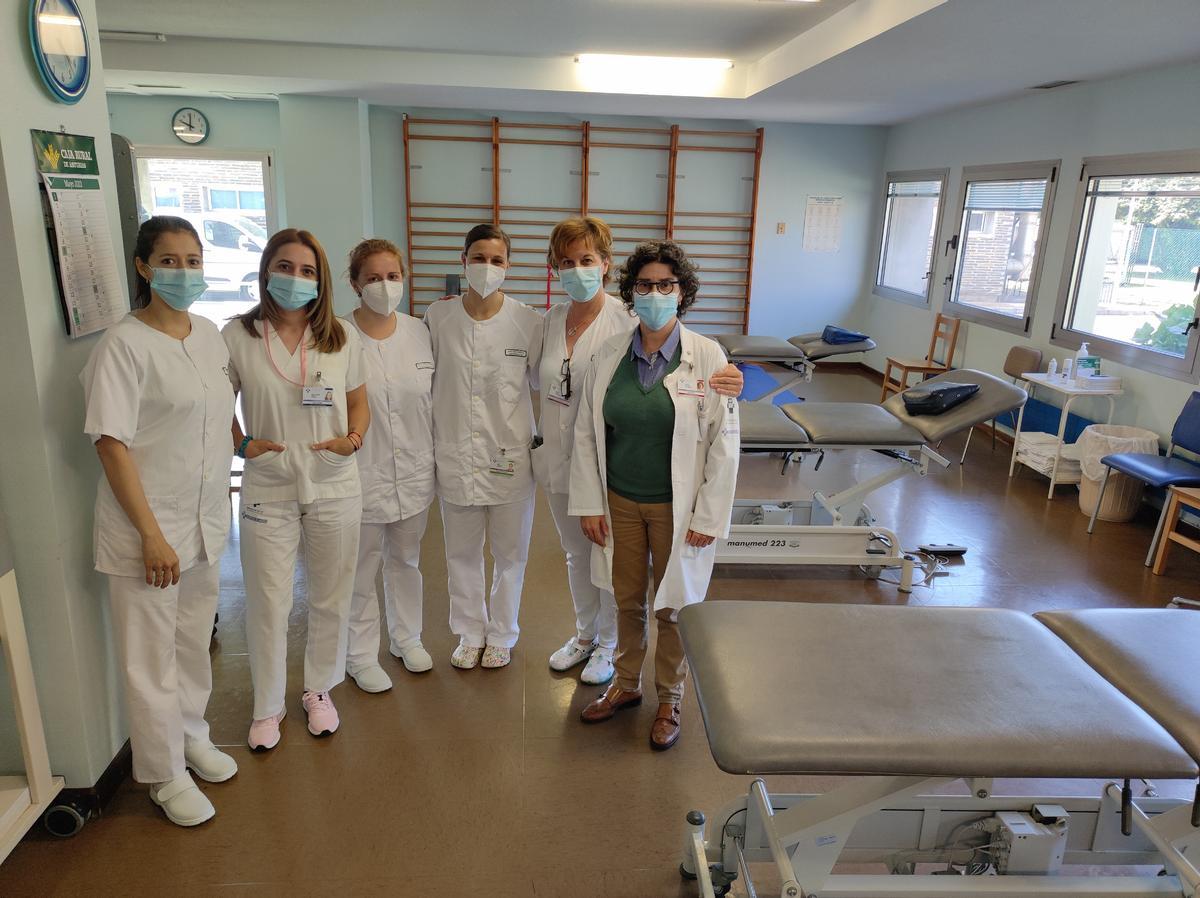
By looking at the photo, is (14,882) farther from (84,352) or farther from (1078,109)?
(1078,109)

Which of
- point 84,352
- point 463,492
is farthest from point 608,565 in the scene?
point 84,352

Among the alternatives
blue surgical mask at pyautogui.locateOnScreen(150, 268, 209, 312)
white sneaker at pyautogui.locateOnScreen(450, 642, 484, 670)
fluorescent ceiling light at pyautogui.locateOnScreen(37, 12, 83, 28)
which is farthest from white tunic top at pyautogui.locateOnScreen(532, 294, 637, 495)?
fluorescent ceiling light at pyautogui.locateOnScreen(37, 12, 83, 28)

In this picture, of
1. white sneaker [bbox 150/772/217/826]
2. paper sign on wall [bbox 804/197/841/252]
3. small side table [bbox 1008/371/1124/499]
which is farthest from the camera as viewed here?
paper sign on wall [bbox 804/197/841/252]

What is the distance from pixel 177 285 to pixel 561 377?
1038mm

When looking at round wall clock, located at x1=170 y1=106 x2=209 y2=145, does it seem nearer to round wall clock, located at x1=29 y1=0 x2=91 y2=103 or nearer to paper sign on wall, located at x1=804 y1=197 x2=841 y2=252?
paper sign on wall, located at x1=804 y1=197 x2=841 y2=252

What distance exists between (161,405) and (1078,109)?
20.0 feet

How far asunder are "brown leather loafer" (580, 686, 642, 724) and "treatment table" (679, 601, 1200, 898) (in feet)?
2.10

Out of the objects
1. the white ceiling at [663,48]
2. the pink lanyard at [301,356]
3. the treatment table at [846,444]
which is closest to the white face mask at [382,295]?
the pink lanyard at [301,356]

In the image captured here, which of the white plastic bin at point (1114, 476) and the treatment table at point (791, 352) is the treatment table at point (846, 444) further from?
the treatment table at point (791, 352)

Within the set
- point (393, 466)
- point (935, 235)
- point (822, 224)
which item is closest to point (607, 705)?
point (393, 466)

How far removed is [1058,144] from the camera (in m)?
5.82

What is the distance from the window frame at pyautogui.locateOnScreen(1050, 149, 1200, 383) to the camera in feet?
15.1

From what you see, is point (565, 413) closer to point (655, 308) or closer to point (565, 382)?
point (565, 382)

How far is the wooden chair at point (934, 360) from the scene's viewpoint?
6.87m
